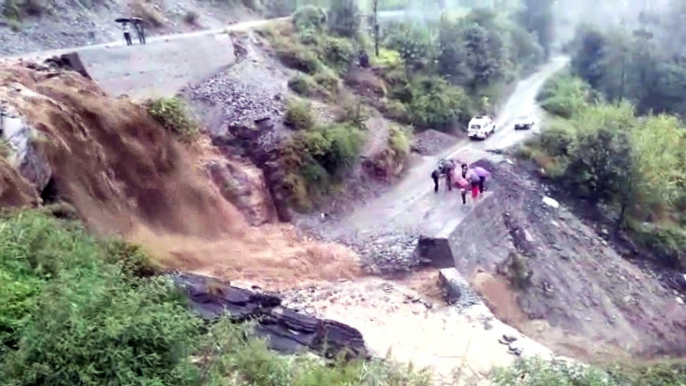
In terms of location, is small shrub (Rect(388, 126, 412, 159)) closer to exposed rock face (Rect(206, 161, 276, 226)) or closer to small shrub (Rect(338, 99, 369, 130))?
small shrub (Rect(338, 99, 369, 130))

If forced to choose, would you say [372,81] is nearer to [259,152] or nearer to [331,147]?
[331,147]

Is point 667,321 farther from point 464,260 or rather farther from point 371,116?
point 371,116

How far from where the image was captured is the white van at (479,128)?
98.5 feet

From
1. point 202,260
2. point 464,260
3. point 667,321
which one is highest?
point 202,260

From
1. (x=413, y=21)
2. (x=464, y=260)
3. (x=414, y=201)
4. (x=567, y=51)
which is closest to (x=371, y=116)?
(x=414, y=201)

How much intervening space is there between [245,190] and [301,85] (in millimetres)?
7252

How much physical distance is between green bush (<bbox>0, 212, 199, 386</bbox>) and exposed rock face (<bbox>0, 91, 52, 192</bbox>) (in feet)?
18.0

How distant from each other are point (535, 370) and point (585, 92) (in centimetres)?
3471

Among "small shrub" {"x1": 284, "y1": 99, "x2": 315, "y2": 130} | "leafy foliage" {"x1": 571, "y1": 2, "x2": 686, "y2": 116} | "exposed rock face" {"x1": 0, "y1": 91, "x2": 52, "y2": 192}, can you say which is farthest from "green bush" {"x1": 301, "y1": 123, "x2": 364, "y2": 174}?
"leafy foliage" {"x1": 571, "y1": 2, "x2": 686, "y2": 116}

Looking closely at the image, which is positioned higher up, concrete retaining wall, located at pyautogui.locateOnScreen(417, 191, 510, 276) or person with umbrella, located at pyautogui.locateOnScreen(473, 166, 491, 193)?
person with umbrella, located at pyautogui.locateOnScreen(473, 166, 491, 193)

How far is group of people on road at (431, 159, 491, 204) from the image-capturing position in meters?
21.5

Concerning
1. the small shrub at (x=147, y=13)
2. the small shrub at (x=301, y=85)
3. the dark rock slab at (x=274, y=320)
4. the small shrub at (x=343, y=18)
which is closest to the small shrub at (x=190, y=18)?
the small shrub at (x=147, y=13)

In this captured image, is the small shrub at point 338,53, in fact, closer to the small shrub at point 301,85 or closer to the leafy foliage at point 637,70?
the small shrub at point 301,85

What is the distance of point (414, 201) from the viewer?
2219 cm
